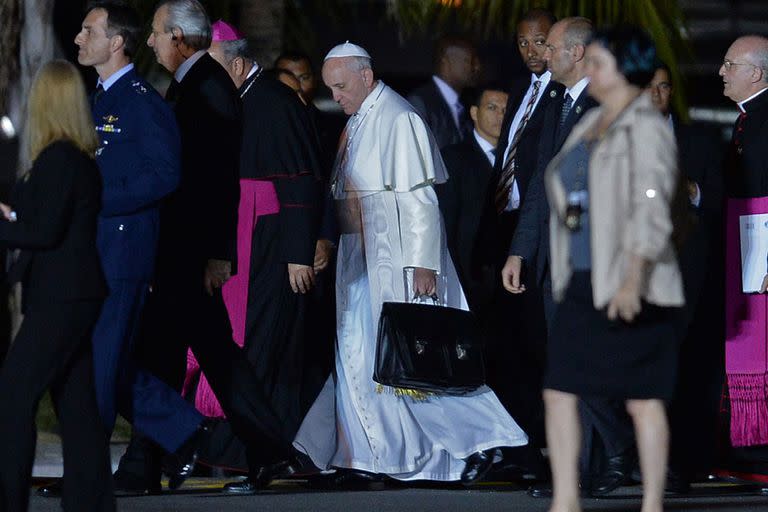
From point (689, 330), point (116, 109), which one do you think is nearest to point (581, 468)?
point (689, 330)

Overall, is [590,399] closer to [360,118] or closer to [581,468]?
[581,468]

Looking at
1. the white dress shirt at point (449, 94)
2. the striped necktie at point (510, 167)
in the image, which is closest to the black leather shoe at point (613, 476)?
the striped necktie at point (510, 167)

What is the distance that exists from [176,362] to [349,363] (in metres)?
0.78

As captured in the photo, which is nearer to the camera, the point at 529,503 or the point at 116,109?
the point at 116,109

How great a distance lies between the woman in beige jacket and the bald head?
1976 millimetres

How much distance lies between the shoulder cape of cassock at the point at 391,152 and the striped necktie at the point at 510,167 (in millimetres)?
415

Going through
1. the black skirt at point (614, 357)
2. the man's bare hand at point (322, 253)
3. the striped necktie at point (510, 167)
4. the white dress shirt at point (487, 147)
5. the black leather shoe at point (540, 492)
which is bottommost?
the black leather shoe at point (540, 492)

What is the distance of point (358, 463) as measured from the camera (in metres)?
8.68

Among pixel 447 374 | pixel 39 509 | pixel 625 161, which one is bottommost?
pixel 39 509

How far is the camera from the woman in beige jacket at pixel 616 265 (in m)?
6.54

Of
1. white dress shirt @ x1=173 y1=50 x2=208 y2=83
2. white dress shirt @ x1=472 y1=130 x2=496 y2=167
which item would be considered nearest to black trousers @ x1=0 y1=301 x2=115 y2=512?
white dress shirt @ x1=173 y1=50 x2=208 y2=83

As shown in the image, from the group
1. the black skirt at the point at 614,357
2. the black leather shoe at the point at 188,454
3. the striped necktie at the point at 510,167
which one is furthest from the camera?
the striped necktie at the point at 510,167

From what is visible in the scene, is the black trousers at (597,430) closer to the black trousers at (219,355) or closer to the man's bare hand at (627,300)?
the black trousers at (219,355)

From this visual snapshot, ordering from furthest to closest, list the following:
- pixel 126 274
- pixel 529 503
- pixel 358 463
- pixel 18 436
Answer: pixel 358 463, pixel 529 503, pixel 126 274, pixel 18 436
